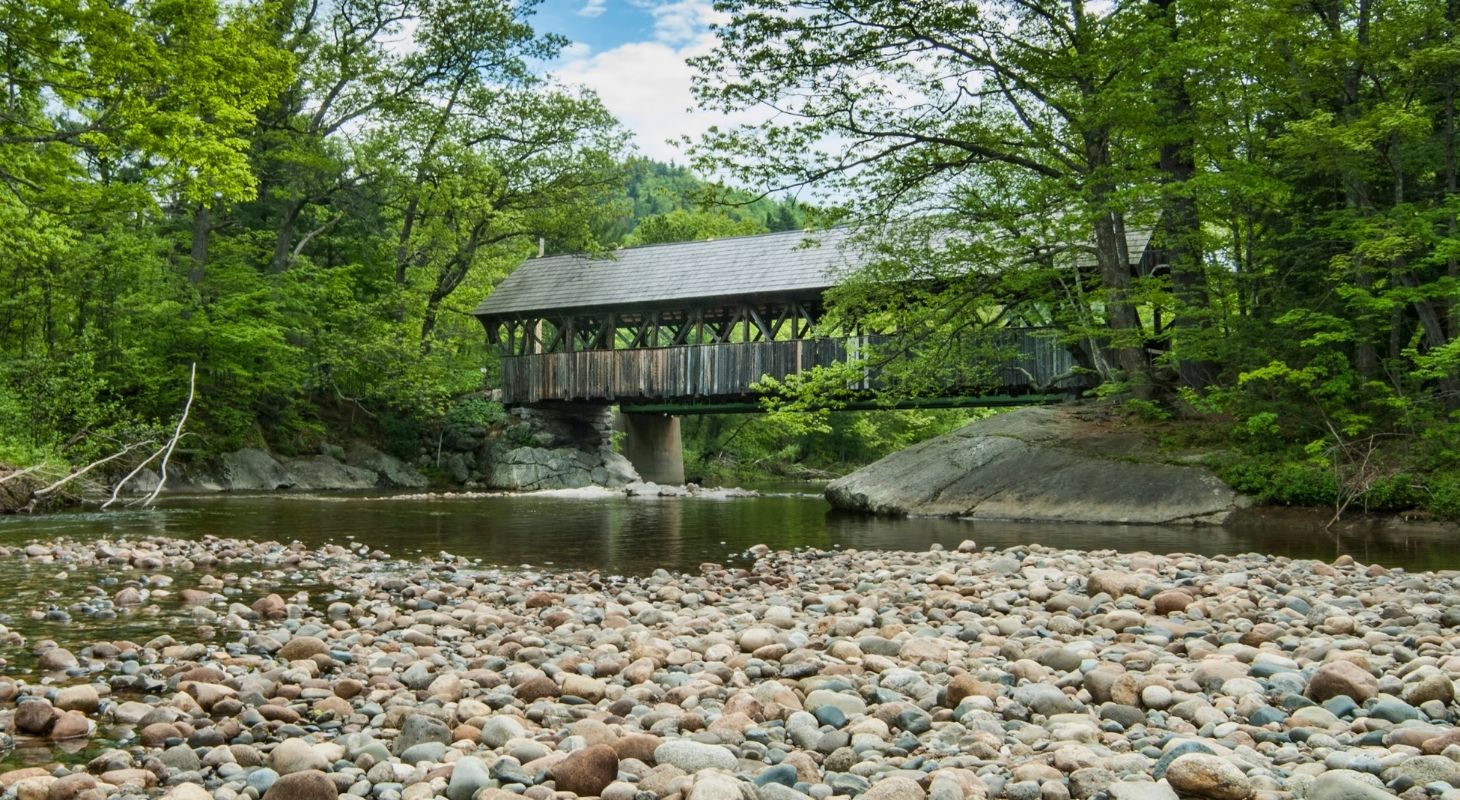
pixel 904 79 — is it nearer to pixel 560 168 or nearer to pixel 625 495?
pixel 625 495

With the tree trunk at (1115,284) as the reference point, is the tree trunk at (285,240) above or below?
above

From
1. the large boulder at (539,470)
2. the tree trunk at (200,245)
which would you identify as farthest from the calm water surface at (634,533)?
the large boulder at (539,470)

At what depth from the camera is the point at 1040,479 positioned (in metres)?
11.9

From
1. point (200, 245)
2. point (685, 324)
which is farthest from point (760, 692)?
point (685, 324)

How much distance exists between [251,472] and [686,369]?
844 cm

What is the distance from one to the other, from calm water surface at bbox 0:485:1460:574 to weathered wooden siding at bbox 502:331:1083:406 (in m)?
5.81

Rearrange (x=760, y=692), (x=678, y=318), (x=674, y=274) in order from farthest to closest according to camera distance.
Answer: (x=678, y=318)
(x=674, y=274)
(x=760, y=692)

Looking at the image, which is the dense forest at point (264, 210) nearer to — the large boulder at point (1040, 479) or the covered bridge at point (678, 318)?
the covered bridge at point (678, 318)

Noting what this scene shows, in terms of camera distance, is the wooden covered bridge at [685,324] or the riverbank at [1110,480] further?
the wooden covered bridge at [685,324]

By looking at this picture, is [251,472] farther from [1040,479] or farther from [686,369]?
[1040,479]

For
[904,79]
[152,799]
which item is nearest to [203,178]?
[904,79]

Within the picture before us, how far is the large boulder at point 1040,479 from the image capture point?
11.0 m

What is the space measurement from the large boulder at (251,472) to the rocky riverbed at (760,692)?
13.5 m

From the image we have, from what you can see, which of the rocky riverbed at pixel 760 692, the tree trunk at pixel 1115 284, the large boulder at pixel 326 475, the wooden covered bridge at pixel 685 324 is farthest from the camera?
the large boulder at pixel 326 475
